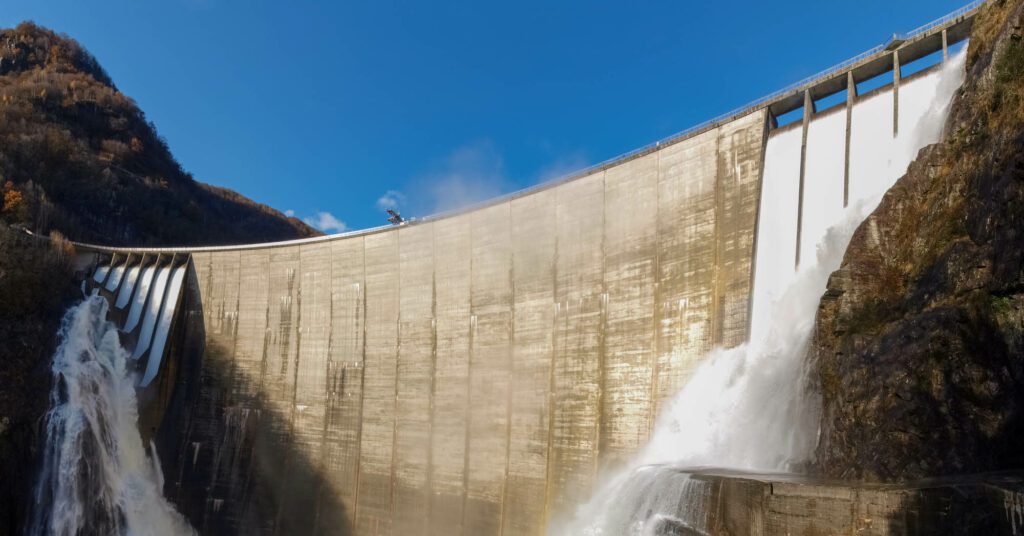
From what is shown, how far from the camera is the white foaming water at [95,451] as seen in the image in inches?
712

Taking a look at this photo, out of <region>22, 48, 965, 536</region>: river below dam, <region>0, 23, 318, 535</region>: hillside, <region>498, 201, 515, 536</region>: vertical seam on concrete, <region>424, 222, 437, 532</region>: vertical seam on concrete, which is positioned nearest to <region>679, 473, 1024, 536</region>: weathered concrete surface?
<region>22, 48, 965, 536</region>: river below dam

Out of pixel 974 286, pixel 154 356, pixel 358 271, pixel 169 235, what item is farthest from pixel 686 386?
pixel 169 235

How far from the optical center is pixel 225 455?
20969mm

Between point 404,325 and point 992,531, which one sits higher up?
point 404,325

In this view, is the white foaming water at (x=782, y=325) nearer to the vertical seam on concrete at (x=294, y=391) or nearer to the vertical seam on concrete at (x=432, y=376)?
the vertical seam on concrete at (x=432, y=376)

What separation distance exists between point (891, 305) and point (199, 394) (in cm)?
2022

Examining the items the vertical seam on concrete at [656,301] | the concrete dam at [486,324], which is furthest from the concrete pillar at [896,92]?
the vertical seam on concrete at [656,301]

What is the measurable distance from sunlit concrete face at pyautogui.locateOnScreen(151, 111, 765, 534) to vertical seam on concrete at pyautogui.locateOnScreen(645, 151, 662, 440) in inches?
1.5

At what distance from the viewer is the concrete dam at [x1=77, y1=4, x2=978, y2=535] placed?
42.3 ft

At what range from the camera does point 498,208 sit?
18.0 meters

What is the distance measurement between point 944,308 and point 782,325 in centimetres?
386

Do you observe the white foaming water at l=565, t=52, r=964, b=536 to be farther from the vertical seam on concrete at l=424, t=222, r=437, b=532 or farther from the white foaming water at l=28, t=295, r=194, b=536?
the white foaming water at l=28, t=295, r=194, b=536

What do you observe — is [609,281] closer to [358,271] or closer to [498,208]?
[498,208]

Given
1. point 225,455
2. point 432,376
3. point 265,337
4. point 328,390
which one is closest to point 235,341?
point 265,337
